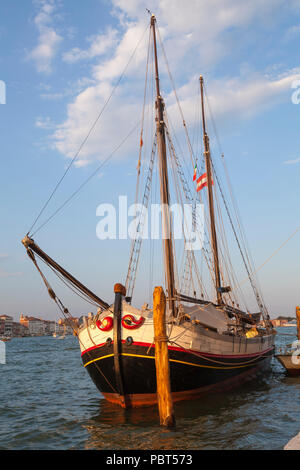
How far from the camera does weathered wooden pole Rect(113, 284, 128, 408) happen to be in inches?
569

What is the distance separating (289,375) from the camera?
2494 centimetres

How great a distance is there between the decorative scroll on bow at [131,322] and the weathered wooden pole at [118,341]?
0.75ft

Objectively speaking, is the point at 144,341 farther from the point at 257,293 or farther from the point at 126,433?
the point at 257,293

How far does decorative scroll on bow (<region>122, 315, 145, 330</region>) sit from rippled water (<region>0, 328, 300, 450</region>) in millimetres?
3201

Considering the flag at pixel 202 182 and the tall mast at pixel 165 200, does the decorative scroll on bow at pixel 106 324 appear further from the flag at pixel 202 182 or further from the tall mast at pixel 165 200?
the flag at pixel 202 182

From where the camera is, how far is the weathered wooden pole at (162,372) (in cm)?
1191

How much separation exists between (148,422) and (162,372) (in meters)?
2.07

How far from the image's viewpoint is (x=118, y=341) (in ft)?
48.0

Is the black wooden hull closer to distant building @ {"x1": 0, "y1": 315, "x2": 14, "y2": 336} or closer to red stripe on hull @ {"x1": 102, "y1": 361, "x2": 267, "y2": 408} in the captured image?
red stripe on hull @ {"x1": 102, "y1": 361, "x2": 267, "y2": 408}

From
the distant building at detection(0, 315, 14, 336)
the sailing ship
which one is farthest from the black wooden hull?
the distant building at detection(0, 315, 14, 336)

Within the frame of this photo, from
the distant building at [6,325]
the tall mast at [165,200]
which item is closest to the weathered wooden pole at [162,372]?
the tall mast at [165,200]

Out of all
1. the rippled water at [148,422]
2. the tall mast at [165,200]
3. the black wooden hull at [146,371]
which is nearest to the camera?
the rippled water at [148,422]
